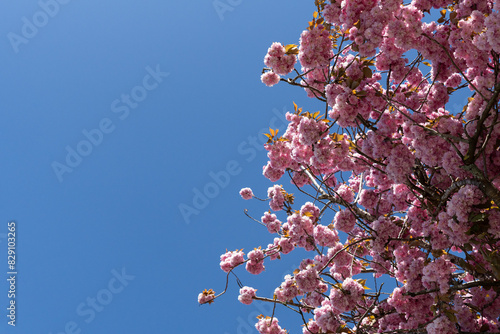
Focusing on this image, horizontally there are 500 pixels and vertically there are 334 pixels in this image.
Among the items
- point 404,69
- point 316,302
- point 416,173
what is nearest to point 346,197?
point 416,173

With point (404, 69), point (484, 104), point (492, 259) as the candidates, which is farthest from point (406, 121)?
point (492, 259)

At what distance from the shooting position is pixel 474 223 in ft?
10.4

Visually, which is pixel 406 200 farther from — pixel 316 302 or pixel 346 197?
pixel 316 302

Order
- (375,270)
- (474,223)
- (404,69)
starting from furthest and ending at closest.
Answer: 1. (375,270)
2. (404,69)
3. (474,223)

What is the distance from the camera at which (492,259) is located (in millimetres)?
3178

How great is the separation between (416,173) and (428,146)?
2.12 feet

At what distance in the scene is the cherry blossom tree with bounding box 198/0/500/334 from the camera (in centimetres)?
325

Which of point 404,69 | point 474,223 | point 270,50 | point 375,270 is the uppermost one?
point 270,50

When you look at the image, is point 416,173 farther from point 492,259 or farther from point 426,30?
point 426,30

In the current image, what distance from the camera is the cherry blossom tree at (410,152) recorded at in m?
3.25

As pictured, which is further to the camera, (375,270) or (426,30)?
(375,270)

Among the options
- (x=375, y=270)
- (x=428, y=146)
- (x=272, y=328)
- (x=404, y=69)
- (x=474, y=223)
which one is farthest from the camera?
(x=272, y=328)

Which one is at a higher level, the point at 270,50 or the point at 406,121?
the point at 270,50

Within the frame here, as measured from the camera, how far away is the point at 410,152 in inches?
146
